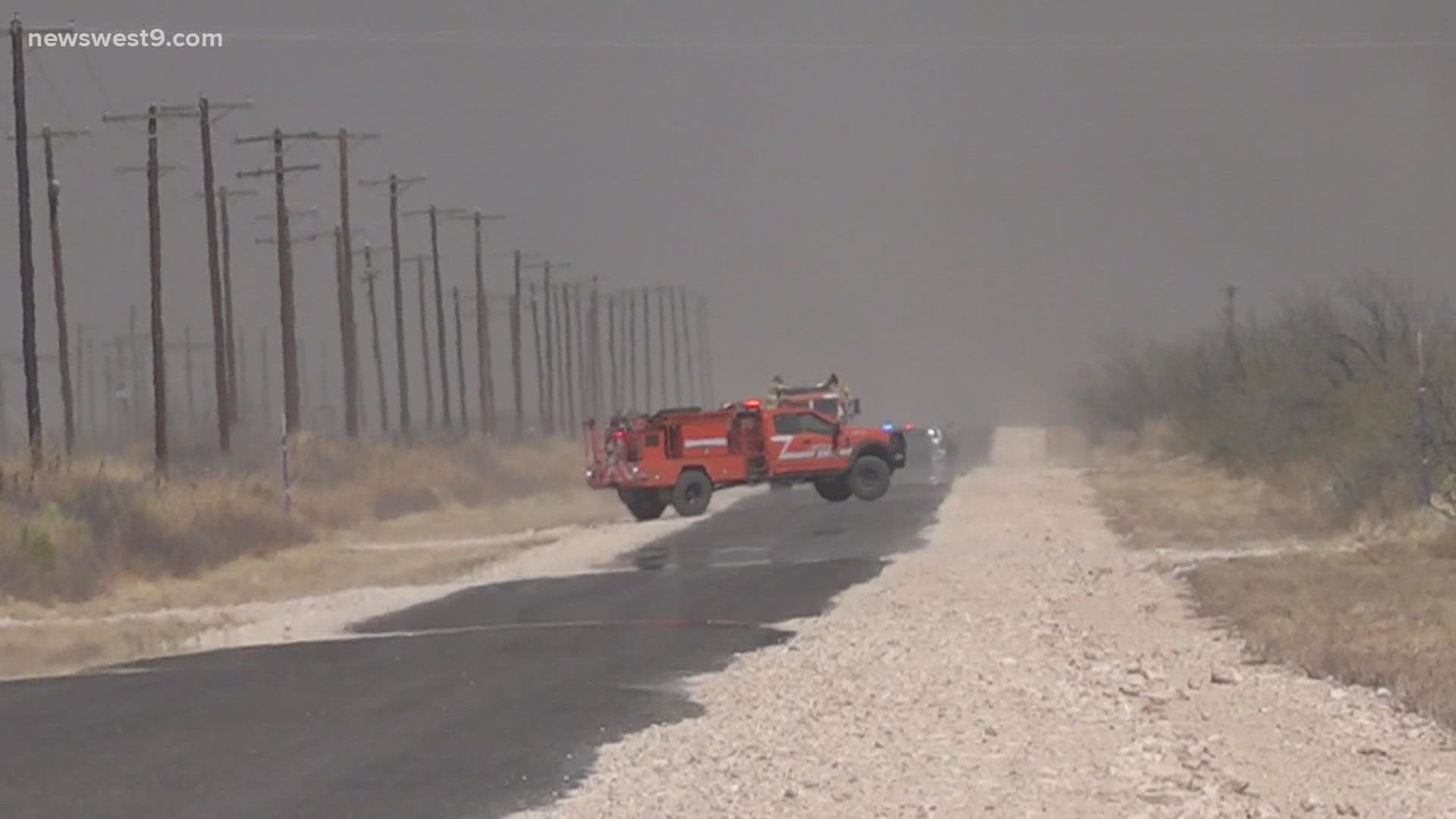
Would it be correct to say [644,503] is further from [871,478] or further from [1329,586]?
[1329,586]

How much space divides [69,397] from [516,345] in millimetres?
31630

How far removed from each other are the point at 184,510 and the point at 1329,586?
2096 cm

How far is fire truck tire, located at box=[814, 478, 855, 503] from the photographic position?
188 ft

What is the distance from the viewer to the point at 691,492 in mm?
54406

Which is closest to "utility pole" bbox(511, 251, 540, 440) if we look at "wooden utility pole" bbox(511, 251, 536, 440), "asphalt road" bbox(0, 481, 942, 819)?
"wooden utility pole" bbox(511, 251, 536, 440)

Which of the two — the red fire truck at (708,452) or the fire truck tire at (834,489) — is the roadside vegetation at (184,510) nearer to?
the red fire truck at (708,452)

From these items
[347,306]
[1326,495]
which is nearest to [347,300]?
[347,306]

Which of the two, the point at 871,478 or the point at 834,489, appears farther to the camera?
the point at 834,489

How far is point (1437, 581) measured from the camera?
27.7 m

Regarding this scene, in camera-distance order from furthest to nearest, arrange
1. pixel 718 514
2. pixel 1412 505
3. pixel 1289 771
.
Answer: pixel 718 514
pixel 1412 505
pixel 1289 771

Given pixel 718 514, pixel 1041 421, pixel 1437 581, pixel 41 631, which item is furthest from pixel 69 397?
pixel 1041 421

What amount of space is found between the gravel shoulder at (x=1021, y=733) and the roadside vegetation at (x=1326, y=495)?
0.78 metres

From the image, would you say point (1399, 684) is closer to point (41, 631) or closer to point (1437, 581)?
point (1437, 581)

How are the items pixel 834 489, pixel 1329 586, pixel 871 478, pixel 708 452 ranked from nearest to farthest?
pixel 1329 586 < pixel 708 452 < pixel 871 478 < pixel 834 489
